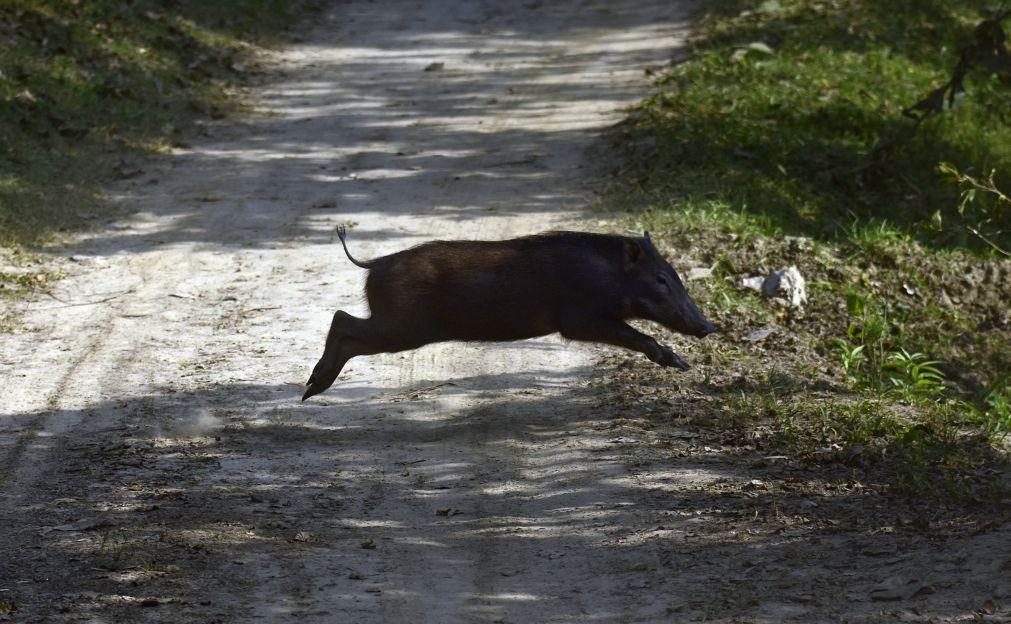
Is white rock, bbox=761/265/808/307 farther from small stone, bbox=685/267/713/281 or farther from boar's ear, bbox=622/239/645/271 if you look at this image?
boar's ear, bbox=622/239/645/271

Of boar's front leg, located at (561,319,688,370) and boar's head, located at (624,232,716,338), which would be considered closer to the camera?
boar's front leg, located at (561,319,688,370)

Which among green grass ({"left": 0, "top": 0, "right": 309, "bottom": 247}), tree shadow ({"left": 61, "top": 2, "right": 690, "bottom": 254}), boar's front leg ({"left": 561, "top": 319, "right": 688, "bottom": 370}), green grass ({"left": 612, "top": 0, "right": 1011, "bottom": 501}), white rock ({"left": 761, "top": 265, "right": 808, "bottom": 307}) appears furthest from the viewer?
green grass ({"left": 0, "top": 0, "right": 309, "bottom": 247})

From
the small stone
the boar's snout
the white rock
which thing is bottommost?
the white rock

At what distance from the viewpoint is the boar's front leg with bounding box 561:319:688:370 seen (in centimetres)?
698

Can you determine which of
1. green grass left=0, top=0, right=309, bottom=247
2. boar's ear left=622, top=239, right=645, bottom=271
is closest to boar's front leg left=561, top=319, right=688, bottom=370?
boar's ear left=622, top=239, right=645, bottom=271

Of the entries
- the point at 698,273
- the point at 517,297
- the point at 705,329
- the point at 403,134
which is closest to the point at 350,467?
the point at 517,297

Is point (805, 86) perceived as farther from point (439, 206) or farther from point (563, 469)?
point (563, 469)

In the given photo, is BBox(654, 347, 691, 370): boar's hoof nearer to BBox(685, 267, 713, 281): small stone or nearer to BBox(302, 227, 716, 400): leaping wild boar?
BBox(302, 227, 716, 400): leaping wild boar

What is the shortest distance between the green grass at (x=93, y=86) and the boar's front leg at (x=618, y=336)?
17.6 feet

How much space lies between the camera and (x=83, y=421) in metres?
7.11

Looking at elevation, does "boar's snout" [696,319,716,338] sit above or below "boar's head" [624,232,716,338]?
below

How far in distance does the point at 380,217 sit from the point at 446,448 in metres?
4.49

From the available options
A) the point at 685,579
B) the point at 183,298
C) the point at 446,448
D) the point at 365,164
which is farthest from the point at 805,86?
the point at 685,579

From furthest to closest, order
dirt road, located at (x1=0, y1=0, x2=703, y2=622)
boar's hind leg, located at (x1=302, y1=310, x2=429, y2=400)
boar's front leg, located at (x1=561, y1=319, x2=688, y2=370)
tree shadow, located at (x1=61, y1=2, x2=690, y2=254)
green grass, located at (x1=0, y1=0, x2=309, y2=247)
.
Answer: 1. green grass, located at (x1=0, y1=0, x2=309, y2=247)
2. tree shadow, located at (x1=61, y1=2, x2=690, y2=254)
3. boar's hind leg, located at (x1=302, y1=310, x2=429, y2=400)
4. boar's front leg, located at (x1=561, y1=319, x2=688, y2=370)
5. dirt road, located at (x1=0, y1=0, x2=703, y2=622)
